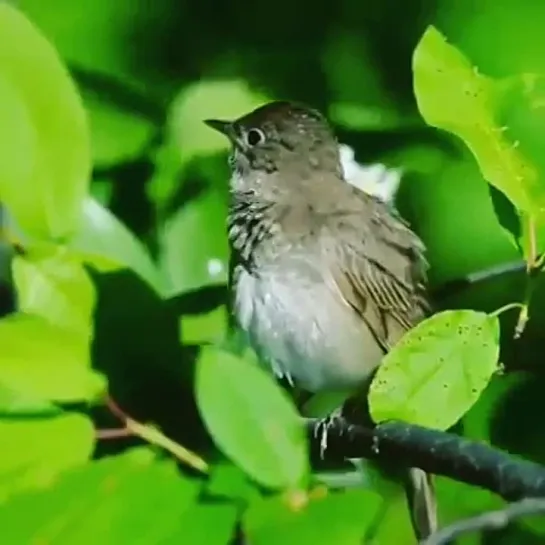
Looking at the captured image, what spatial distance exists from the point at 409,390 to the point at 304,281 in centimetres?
12

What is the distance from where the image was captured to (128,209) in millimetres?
702

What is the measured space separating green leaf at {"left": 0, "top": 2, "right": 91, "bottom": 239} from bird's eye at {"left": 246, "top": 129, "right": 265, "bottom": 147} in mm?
105

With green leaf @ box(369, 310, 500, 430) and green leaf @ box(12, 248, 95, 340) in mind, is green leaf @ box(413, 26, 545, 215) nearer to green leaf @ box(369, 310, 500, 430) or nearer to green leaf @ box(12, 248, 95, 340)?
green leaf @ box(369, 310, 500, 430)

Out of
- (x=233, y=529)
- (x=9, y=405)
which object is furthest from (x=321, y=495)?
(x=9, y=405)

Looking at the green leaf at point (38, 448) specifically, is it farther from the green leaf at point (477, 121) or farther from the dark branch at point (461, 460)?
the green leaf at point (477, 121)

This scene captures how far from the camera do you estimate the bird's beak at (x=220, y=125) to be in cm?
70

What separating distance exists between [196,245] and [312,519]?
6.7 inches

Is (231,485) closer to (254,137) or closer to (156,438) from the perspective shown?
(156,438)

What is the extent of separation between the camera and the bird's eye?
2.37 feet

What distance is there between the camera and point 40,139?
0.65 metres

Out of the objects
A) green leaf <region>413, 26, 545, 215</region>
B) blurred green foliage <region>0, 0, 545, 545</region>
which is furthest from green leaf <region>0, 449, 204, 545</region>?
green leaf <region>413, 26, 545, 215</region>

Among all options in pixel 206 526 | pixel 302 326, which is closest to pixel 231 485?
pixel 206 526

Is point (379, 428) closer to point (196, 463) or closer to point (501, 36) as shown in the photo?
point (196, 463)

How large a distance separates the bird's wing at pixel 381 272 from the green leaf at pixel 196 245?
63 mm
